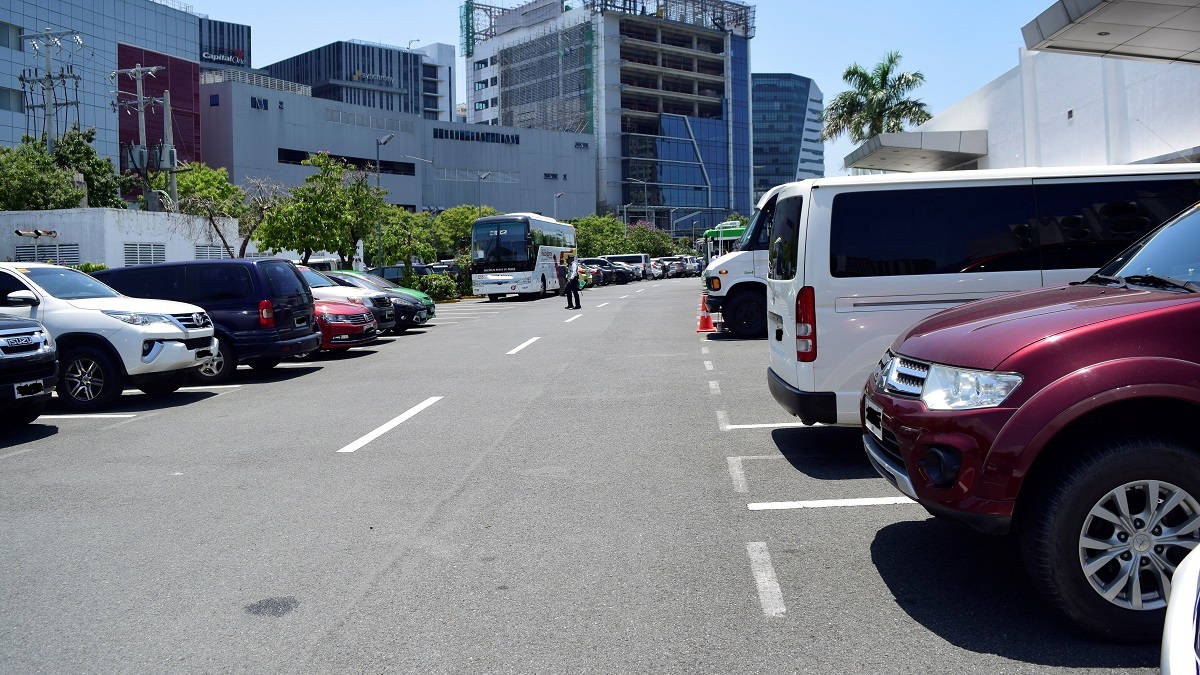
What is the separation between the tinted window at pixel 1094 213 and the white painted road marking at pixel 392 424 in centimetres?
599

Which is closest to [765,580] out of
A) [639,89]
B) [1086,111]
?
[1086,111]

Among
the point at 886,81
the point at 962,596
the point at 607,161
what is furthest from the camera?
the point at 607,161

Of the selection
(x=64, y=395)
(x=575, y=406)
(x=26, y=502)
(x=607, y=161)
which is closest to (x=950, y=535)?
(x=575, y=406)

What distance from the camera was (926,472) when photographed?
4289 mm

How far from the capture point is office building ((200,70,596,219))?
8006 cm

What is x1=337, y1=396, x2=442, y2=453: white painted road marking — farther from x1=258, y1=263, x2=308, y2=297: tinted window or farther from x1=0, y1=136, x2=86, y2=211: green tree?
x1=0, y1=136, x2=86, y2=211: green tree

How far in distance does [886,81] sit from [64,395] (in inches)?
1569

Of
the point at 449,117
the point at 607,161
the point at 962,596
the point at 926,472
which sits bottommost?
the point at 962,596

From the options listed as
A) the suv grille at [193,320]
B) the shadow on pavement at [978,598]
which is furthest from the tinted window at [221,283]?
the shadow on pavement at [978,598]

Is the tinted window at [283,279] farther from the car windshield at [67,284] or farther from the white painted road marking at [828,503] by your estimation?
the white painted road marking at [828,503]

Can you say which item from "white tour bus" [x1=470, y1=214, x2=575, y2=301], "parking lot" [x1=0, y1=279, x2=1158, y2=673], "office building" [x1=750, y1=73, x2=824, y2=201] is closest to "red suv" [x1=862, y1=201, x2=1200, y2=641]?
"parking lot" [x1=0, y1=279, x2=1158, y2=673]

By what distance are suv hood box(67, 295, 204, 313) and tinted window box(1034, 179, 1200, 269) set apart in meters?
10.2

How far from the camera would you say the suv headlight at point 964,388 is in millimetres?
4113

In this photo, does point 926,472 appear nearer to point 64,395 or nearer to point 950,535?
point 950,535
